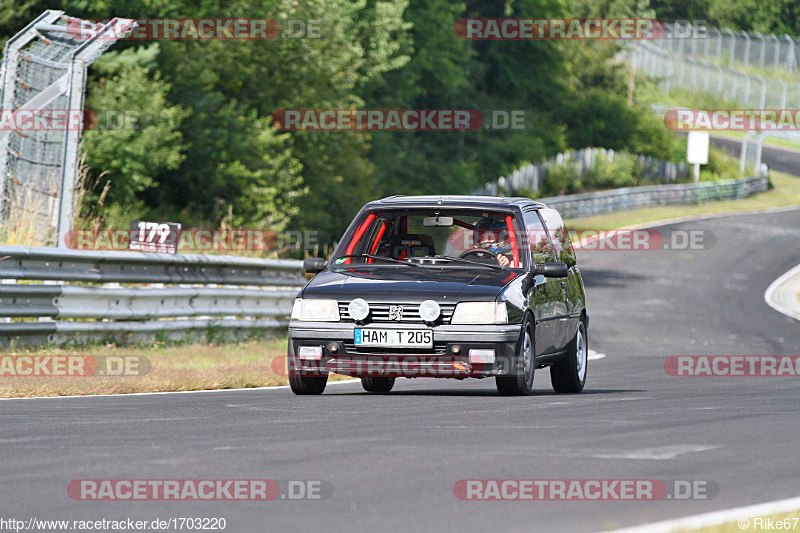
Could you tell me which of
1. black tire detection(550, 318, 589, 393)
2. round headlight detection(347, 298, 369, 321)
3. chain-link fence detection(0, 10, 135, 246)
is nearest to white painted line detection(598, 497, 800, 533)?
round headlight detection(347, 298, 369, 321)

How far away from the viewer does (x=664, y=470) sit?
6938 millimetres

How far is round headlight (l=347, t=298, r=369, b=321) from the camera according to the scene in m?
11.1

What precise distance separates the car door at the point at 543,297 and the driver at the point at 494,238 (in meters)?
0.20

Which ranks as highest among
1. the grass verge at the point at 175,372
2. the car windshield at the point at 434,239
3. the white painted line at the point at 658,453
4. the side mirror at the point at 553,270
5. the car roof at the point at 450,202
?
the car roof at the point at 450,202

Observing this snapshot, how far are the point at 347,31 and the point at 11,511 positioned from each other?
42.0m

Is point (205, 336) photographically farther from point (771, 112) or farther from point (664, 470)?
point (771, 112)

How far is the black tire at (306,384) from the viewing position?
1153 centimetres

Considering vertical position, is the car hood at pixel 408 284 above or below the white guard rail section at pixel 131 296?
above

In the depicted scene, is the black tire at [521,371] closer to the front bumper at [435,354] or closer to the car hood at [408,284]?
the front bumper at [435,354]

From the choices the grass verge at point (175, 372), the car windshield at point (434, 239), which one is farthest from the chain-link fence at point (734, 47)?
the car windshield at point (434, 239)

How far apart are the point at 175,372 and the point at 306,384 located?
89.3 inches

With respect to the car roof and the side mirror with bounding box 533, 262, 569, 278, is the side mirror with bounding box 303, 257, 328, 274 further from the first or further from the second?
the side mirror with bounding box 533, 262, 569, 278

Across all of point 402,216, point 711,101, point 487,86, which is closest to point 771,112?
point 711,101

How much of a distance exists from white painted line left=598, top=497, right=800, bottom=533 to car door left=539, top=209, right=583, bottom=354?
670 cm
